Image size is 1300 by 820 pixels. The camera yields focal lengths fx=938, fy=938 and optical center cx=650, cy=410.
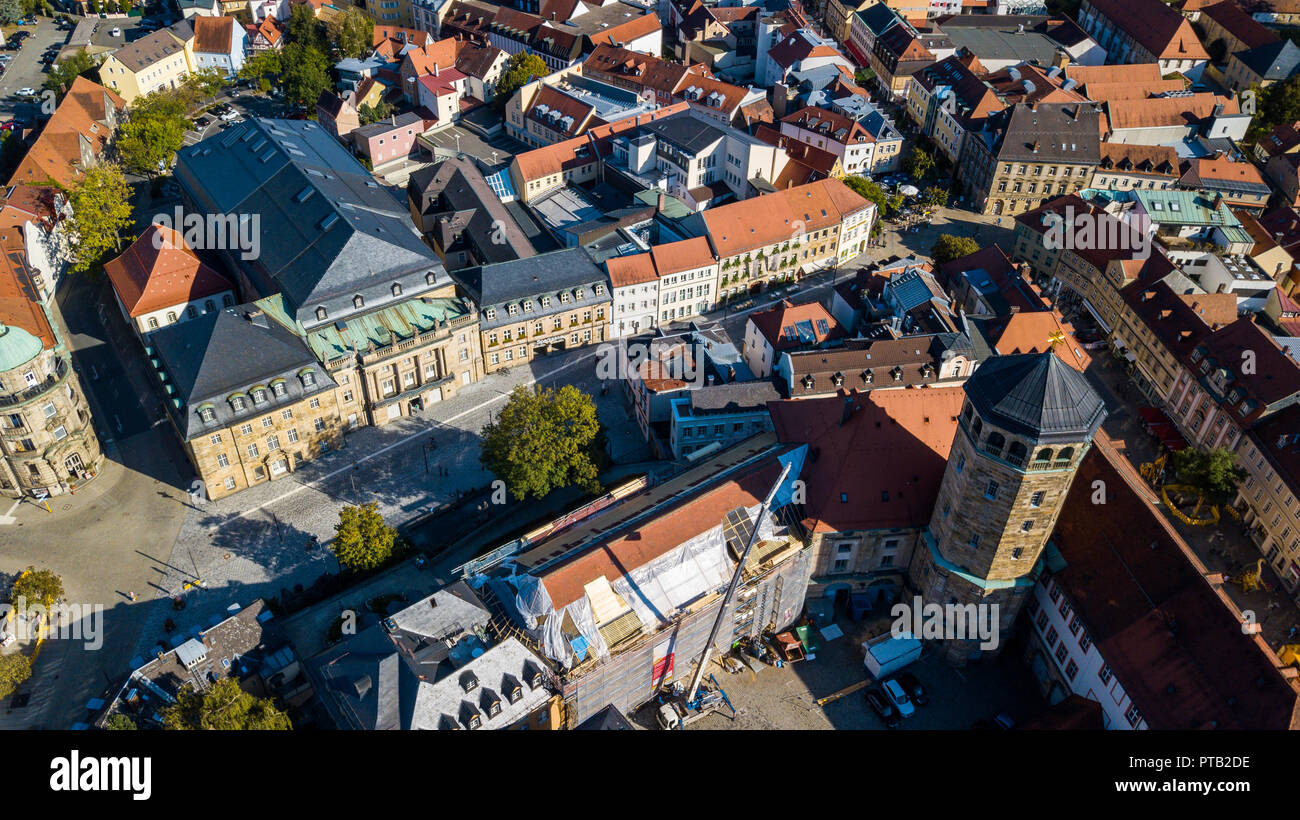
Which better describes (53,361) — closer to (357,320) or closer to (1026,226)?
(357,320)

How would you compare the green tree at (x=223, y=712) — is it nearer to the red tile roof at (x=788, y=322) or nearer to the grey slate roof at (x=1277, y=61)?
the red tile roof at (x=788, y=322)

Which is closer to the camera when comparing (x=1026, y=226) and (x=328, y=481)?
(x=328, y=481)

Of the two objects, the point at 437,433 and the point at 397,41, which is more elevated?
the point at 397,41

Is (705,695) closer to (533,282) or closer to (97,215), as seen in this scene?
(533,282)

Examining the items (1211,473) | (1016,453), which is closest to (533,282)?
(1016,453)

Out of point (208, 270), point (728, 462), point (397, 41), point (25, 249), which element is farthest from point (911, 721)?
point (397, 41)

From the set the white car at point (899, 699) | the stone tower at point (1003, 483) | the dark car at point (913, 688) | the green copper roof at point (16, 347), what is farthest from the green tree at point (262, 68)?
the white car at point (899, 699)
